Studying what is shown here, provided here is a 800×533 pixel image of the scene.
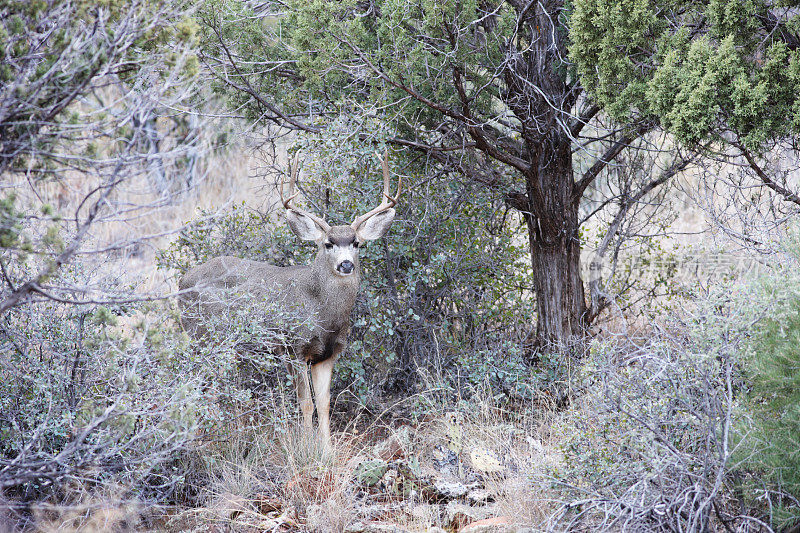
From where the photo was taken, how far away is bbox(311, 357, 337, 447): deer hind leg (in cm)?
688

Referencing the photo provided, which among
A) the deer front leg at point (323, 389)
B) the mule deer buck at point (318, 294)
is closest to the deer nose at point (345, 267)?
the mule deer buck at point (318, 294)

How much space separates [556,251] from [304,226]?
2763 millimetres

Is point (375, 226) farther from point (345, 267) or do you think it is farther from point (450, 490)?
point (450, 490)

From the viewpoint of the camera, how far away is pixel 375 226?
711cm

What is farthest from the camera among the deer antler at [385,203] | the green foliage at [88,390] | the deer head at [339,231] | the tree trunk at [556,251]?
the tree trunk at [556,251]

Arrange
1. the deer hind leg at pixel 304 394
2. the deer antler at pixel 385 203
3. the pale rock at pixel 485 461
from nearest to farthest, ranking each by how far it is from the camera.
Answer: the pale rock at pixel 485 461, the deer hind leg at pixel 304 394, the deer antler at pixel 385 203

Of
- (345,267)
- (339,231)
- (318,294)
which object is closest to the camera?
(345,267)

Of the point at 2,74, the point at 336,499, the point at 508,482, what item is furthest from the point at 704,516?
the point at 2,74

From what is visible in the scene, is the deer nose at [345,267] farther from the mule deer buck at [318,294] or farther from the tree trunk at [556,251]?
the tree trunk at [556,251]

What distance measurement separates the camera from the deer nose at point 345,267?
21.7ft

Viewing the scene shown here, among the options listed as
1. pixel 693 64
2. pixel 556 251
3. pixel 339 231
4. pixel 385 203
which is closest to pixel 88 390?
pixel 339 231

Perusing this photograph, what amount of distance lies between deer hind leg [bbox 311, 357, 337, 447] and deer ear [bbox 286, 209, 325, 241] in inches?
44.0

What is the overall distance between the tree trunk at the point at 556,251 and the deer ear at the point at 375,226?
164cm

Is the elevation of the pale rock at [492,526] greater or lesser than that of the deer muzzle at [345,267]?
lesser
